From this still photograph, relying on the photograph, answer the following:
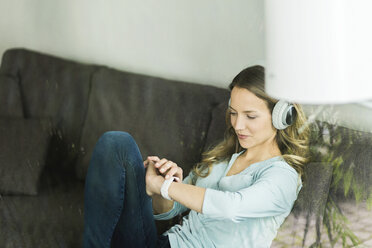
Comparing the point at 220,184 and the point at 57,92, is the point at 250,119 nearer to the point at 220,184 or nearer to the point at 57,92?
the point at 220,184

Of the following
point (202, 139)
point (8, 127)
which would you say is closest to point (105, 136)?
point (202, 139)

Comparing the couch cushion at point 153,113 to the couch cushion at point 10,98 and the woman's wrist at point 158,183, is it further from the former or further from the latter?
Result: the couch cushion at point 10,98

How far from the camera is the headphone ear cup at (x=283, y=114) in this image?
1.03m

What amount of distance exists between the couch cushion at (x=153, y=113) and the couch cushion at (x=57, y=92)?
0.06 m

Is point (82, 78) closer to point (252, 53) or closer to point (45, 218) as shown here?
point (45, 218)

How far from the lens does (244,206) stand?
999mm

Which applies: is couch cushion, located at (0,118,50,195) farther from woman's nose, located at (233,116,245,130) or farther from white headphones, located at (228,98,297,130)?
white headphones, located at (228,98,297,130)

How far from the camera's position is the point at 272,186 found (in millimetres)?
1005

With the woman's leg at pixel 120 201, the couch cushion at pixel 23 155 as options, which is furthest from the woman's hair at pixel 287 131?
the couch cushion at pixel 23 155

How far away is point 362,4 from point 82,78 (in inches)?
41.7

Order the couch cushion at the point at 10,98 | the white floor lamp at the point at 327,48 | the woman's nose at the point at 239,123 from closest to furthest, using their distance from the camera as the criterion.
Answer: the white floor lamp at the point at 327,48, the woman's nose at the point at 239,123, the couch cushion at the point at 10,98

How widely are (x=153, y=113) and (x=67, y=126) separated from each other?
41cm

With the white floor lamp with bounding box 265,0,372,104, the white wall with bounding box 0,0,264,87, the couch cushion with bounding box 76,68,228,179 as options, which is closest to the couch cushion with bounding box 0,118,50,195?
the couch cushion with bounding box 76,68,228,179

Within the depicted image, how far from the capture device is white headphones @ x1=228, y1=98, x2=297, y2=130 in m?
1.03
